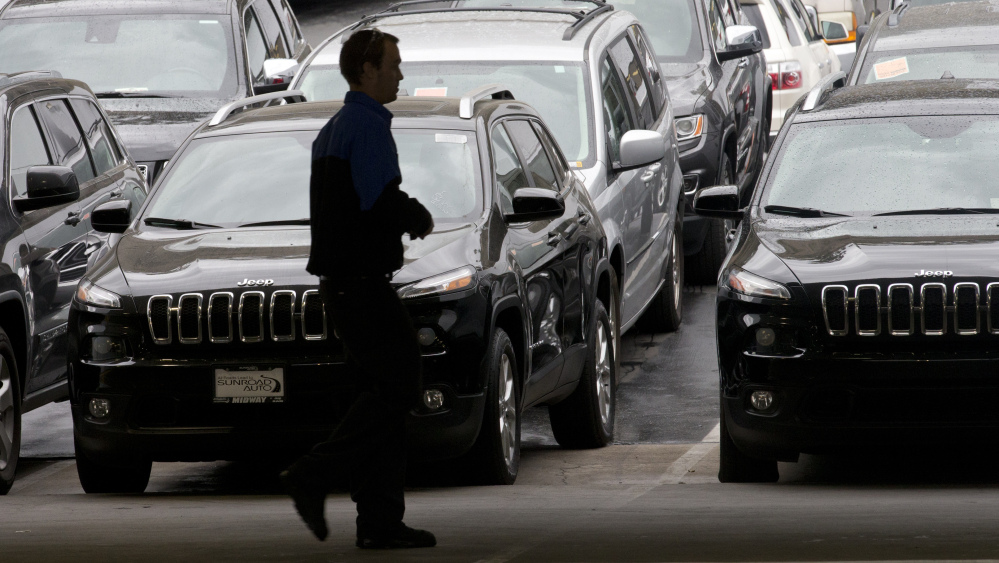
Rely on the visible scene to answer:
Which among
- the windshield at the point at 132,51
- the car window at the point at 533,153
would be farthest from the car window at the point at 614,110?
the windshield at the point at 132,51

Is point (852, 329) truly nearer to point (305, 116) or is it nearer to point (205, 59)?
point (305, 116)

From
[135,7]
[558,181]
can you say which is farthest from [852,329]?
[135,7]

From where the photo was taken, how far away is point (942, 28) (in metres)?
12.3

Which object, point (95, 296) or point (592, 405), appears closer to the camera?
point (95, 296)

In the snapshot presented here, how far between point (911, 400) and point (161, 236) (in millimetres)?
3436

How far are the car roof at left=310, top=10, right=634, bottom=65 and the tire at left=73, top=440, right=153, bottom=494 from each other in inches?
157

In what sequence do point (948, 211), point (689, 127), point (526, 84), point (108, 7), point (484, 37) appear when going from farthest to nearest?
point (108, 7) → point (689, 127) → point (484, 37) → point (526, 84) → point (948, 211)

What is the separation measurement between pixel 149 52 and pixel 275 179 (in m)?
6.11

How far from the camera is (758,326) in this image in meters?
7.62

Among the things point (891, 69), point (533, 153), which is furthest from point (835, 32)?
point (533, 153)

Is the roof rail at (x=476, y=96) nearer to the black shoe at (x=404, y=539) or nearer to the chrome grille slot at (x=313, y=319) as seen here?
the chrome grille slot at (x=313, y=319)

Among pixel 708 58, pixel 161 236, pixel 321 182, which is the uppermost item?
pixel 321 182

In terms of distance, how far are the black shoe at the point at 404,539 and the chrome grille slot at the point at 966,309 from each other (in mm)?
2634

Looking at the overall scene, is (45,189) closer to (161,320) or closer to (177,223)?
(177,223)
